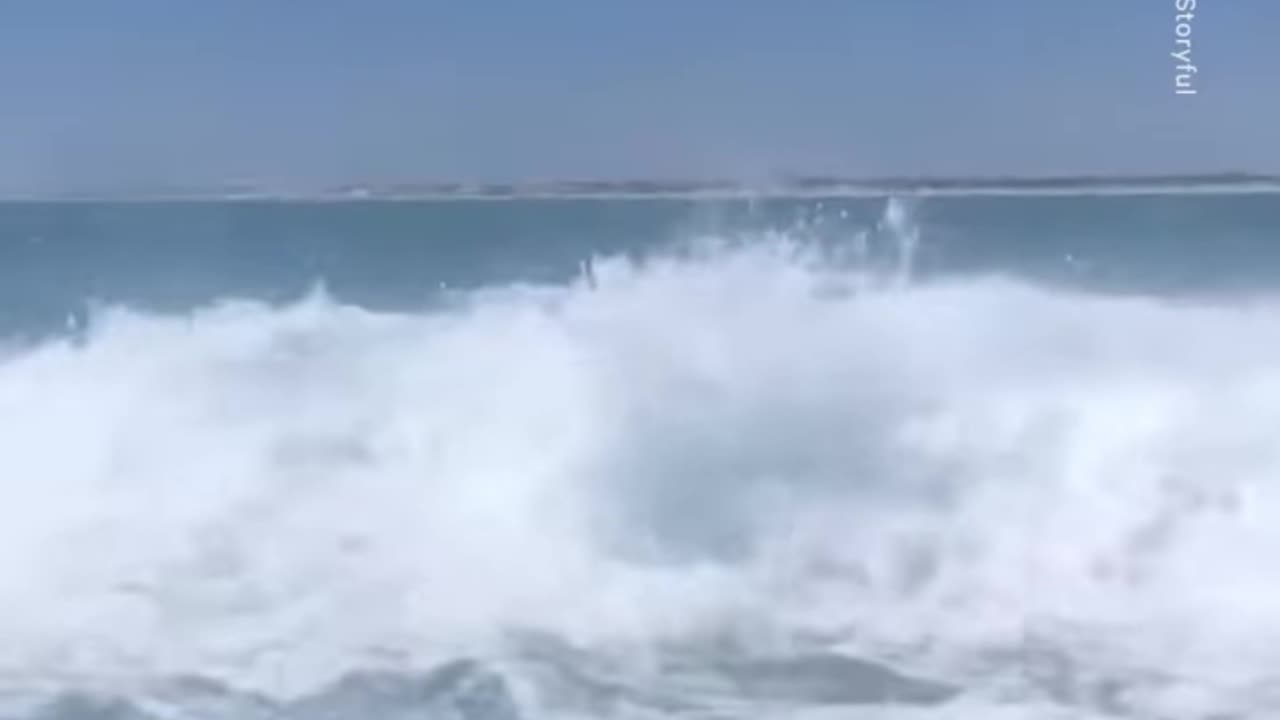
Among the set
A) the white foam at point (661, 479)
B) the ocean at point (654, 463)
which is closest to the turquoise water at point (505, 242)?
the ocean at point (654, 463)

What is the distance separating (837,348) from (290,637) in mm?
4094

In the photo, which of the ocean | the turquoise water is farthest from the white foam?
the turquoise water

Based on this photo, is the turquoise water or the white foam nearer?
the white foam

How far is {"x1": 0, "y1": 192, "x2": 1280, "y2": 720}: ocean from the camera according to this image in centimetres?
682

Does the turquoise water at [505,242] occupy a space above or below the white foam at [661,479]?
above

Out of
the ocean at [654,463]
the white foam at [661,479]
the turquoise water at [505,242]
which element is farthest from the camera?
the turquoise water at [505,242]

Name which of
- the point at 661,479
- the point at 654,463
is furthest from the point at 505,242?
the point at 661,479

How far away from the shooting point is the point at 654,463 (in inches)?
369

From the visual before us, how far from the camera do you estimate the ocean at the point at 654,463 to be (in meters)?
6.82

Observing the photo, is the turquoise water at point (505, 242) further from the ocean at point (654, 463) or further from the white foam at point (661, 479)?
the white foam at point (661, 479)

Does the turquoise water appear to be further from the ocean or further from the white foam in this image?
the white foam

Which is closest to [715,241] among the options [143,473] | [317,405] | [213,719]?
[317,405]

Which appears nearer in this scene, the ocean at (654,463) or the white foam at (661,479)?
the ocean at (654,463)

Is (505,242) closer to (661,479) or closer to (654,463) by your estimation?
(654,463)
